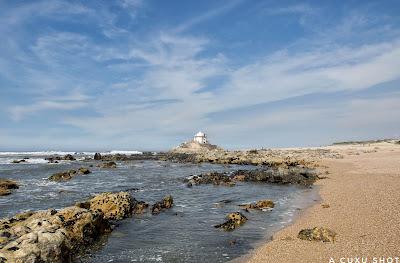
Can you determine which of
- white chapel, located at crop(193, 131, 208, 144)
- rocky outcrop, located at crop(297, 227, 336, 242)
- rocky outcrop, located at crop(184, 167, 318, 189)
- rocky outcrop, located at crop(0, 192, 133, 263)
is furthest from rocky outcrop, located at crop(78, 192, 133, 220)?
white chapel, located at crop(193, 131, 208, 144)

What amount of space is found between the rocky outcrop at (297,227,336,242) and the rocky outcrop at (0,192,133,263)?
776 cm

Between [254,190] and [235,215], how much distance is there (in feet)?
38.0

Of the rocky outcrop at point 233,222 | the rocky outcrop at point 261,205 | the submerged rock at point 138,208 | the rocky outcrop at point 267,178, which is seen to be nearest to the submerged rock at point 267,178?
the rocky outcrop at point 267,178

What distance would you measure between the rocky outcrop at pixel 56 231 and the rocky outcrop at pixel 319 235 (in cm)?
776

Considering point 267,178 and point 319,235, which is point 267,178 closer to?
point 267,178

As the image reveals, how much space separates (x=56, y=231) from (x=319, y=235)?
28.2ft

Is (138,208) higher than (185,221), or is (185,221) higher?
(138,208)

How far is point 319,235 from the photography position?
12008mm

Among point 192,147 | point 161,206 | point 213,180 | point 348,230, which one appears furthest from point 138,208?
point 192,147

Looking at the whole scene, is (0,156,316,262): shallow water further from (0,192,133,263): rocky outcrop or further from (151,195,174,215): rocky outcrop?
(0,192,133,263): rocky outcrop

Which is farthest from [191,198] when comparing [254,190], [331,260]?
[331,260]

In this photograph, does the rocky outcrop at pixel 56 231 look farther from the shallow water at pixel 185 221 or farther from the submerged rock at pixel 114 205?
the shallow water at pixel 185 221

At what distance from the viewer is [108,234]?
1428 centimetres

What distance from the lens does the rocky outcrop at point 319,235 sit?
1184cm
